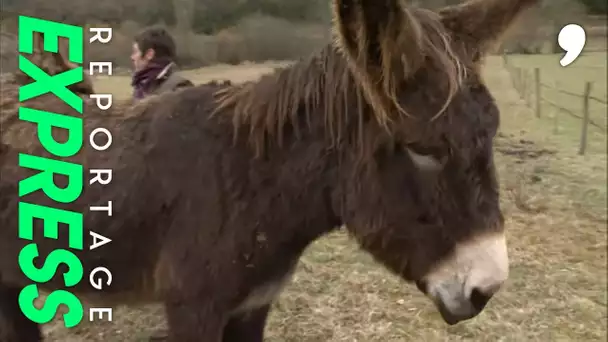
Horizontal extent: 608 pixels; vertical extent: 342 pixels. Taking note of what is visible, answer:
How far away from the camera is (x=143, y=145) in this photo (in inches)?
27.8

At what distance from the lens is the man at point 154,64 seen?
816 millimetres

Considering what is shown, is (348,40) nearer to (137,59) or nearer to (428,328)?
(137,59)

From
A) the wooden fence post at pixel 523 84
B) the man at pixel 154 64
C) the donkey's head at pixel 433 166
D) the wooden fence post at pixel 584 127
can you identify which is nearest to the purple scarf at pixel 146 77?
the man at pixel 154 64

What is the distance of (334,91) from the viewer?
636mm

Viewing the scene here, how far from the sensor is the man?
0.82 metres

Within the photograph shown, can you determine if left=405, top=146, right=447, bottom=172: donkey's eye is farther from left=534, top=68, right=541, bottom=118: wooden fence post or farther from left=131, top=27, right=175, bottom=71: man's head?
left=534, top=68, right=541, bottom=118: wooden fence post

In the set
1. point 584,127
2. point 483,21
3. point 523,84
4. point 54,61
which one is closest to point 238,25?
point 54,61

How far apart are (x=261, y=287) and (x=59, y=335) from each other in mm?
468

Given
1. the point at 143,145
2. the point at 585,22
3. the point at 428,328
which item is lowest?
the point at 428,328

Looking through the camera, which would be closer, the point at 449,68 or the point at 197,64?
the point at 449,68

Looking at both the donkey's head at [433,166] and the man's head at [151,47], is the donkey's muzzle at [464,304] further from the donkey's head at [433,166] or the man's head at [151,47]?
the man's head at [151,47]

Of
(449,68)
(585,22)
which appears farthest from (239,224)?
(585,22)

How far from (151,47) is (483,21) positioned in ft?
1.60

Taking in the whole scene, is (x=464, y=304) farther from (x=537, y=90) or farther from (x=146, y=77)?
(x=537, y=90)
